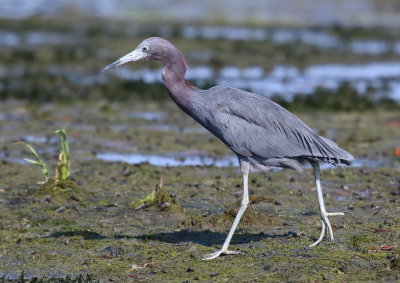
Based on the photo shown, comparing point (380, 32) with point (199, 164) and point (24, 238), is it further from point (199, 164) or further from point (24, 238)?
point (24, 238)

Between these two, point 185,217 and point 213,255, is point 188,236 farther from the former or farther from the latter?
point 213,255

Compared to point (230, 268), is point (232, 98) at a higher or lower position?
higher

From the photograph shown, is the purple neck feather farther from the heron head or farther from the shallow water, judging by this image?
the shallow water

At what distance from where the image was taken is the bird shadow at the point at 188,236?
754 cm

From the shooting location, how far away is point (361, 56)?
2359 cm

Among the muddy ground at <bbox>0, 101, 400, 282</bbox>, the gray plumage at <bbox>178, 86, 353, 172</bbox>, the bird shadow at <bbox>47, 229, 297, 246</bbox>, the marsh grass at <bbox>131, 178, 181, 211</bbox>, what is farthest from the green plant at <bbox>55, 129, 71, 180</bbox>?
the gray plumage at <bbox>178, 86, 353, 172</bbox>

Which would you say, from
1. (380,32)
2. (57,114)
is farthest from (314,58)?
(57,114)

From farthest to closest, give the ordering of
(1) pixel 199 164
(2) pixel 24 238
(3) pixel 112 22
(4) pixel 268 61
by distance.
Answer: (3) pixel 112 22
(4) pixel 268 61
(1) pixel 199 164
(2) pixel 24 238

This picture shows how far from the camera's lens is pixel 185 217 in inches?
329

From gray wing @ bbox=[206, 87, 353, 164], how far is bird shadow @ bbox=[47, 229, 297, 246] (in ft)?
2.54

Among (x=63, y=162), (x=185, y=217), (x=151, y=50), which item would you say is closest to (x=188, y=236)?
(x=185, y=217)

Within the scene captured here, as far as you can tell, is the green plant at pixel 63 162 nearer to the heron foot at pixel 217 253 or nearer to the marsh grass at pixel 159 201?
the marsh grass at pixel 159 201

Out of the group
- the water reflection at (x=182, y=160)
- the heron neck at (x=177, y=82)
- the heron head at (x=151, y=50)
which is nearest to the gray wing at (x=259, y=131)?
the heron neck at (x=177, y=82)

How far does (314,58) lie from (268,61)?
146 centimetres
